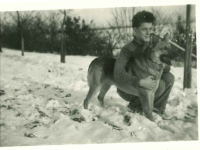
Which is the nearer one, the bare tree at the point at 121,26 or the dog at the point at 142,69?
the dog at the point at 142,69

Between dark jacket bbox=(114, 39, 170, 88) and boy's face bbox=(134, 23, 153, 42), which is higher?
boy's face bbox=(134, 23, 153, 42)

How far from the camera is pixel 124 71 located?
6.58 ft

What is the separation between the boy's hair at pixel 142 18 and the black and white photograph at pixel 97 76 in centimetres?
1

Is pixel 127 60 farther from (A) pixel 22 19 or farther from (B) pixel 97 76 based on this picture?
(A) pixel 22 19

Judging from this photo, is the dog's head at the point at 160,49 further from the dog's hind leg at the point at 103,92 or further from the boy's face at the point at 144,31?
the dog's hind leg at the point at 103,92

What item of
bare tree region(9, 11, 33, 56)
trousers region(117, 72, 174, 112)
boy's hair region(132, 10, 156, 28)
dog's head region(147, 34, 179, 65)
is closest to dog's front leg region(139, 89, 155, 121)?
trousers region(117, 72, 174, 112)

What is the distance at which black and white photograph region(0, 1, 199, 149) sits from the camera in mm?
1998

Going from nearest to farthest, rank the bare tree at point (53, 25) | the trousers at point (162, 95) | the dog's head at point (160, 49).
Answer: the dog's head at point (160, 49)
the trousers at point (162, 95)
the bare tree at point (53, 25)

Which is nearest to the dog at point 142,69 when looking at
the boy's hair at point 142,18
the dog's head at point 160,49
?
the dog's head at point 160,49

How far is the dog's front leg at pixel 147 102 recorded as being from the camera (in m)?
1.97

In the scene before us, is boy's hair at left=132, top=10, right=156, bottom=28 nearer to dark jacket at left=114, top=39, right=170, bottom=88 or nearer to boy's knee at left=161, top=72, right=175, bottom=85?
dark jacket at left=114, top=39, right=170, bottom=88

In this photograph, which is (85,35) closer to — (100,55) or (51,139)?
(100,55)

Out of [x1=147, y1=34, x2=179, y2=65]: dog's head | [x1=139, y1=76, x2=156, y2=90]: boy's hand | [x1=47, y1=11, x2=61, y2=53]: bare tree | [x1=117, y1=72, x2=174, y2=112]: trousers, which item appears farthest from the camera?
[x1=47, y1=11, x2=61, y2=53]: bare tree

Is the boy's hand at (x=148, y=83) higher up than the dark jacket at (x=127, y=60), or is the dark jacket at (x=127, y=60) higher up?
the dark jacket at (x=127, y=60)
